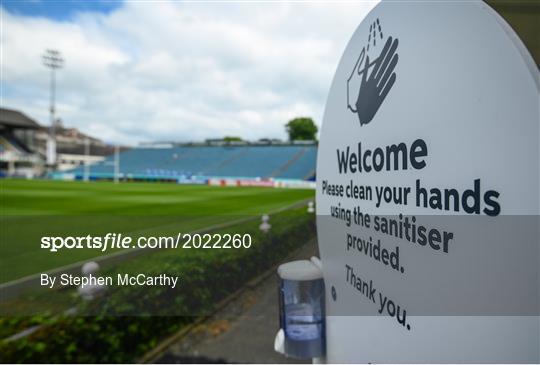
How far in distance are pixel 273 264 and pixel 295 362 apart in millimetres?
3857

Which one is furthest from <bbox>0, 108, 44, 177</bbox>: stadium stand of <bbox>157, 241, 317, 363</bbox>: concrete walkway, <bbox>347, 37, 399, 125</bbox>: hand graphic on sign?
<bbox>347, 37, 399, 125</bbox>: hand graphic on sign

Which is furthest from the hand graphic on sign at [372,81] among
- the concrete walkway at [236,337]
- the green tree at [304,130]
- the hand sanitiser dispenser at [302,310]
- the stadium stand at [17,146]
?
the green tree at [304,130]

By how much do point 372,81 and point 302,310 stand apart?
1206 mm

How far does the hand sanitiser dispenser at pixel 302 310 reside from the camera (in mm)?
1835

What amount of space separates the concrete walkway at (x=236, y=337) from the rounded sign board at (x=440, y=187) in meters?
2.65

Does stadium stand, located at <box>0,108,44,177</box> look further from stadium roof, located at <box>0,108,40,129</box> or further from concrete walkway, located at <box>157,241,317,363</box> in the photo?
concrete walkway, located at <box>157,241,317,363</box>

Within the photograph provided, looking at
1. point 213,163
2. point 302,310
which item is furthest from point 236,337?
point 213,163

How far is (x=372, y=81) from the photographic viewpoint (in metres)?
1.36

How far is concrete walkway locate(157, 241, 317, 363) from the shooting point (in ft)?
12.6

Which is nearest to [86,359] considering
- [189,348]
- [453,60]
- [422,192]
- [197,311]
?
[189,348]

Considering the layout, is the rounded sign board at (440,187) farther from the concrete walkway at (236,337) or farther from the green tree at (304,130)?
the green tree at (304,130)

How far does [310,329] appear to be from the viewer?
1847 millimetres

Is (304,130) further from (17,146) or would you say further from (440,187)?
(440,187)

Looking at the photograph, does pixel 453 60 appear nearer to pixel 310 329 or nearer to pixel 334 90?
pixel 334 90
